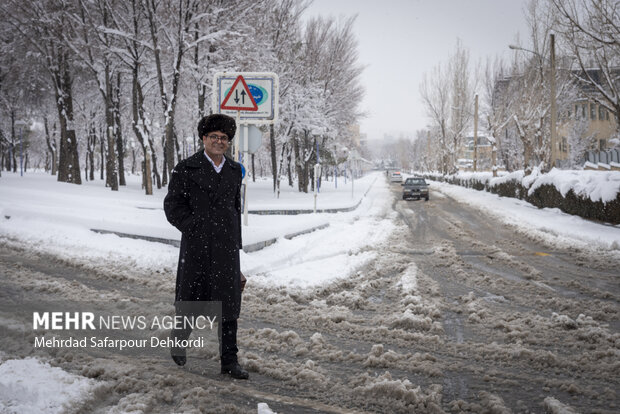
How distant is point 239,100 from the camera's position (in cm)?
1008

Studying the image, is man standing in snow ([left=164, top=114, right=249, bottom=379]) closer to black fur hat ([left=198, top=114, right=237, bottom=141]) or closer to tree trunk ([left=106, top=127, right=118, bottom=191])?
black fur hat ([left=198, top=114, right=237, bottom=141])

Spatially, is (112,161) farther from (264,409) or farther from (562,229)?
(264,409)

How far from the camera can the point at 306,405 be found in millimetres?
2875

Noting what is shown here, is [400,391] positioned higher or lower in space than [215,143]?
lower

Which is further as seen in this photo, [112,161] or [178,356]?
[112,161]

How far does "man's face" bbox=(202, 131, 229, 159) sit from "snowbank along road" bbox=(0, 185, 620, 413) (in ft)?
5.41

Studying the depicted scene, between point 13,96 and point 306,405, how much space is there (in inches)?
1313

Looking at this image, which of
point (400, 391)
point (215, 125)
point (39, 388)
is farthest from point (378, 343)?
point (39, 388)

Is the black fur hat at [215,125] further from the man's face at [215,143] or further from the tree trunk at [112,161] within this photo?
the tree trunk at [112,161]

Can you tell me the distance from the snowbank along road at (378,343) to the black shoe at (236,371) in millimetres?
55

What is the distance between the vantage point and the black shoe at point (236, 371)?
3.26m

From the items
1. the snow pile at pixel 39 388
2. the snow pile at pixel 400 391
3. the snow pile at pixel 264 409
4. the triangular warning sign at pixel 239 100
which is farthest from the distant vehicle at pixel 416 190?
the snow pile at pixel 39 388

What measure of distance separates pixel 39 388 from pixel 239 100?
8.04 m

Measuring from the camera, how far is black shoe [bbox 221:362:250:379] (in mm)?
3259
